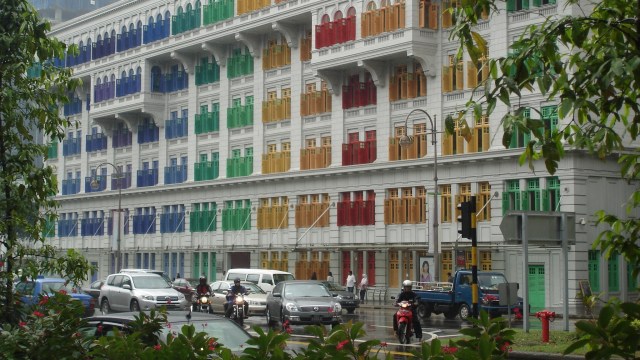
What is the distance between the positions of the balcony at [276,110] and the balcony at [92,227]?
70.6ft

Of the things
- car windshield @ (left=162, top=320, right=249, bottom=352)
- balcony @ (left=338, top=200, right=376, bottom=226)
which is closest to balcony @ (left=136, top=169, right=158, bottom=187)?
balcony @ (left=338, top=200, right=376, bottom=226)

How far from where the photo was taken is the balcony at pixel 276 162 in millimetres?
63000

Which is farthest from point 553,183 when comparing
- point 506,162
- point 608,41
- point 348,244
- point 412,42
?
point 608,41

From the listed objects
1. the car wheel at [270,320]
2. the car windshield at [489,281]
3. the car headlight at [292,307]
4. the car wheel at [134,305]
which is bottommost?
the car wheel at [270,320]

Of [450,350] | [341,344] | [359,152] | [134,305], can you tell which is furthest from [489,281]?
[341,344]

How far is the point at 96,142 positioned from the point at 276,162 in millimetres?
22943

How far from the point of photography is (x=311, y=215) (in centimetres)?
6088

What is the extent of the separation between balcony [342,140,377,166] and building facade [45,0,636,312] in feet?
0.27

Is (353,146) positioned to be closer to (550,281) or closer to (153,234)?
(550,281)

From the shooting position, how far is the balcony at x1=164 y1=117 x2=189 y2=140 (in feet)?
235

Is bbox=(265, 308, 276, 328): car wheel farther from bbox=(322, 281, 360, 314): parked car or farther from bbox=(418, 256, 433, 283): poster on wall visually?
bbox=(418, 256, 433, 283): poster on wall

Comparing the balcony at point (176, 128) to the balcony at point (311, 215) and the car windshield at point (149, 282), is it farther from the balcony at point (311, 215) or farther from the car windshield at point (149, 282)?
the car windshield at point (149, 282)

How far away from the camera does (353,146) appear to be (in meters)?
58.2

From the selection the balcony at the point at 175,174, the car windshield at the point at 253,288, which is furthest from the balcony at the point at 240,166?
the car windshield at the point at 253,288
